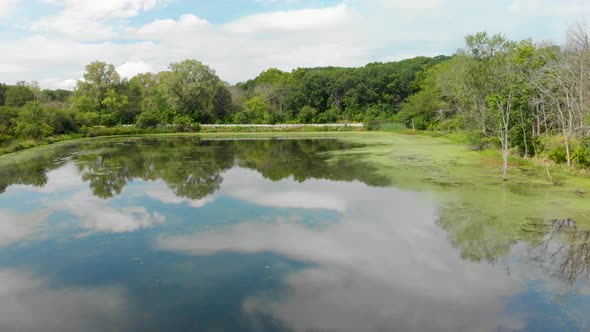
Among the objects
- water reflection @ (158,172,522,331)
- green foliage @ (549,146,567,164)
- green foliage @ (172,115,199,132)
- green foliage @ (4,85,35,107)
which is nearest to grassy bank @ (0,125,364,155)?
green foliage @ (172,115,199,132)

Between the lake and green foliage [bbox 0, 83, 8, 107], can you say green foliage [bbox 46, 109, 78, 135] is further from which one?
the lake

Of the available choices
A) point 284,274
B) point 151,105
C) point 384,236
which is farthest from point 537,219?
point 151,105

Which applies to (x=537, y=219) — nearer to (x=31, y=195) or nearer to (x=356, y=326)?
(x=356, y=326)

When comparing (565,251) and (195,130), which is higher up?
(195,130)

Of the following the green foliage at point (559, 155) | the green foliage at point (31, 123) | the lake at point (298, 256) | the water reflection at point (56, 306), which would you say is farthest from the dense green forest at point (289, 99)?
the water reflection at point (56, 306)

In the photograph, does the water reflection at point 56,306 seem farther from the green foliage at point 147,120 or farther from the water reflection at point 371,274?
the green foliage at point 147,120

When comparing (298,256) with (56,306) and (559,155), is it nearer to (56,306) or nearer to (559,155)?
(56,306)

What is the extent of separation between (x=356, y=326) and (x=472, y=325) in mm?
1562

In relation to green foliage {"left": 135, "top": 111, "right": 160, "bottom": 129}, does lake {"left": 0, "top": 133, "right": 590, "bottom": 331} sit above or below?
below

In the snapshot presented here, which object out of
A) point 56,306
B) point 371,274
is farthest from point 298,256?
point 56,306

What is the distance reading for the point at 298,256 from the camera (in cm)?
819

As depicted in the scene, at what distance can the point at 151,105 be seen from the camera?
7038cm

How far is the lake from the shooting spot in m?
5.91

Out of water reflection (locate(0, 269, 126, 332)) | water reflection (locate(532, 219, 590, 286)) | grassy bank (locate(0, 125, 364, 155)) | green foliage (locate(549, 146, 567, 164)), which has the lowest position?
water reflection (locate(532, 219, 590, 286))
